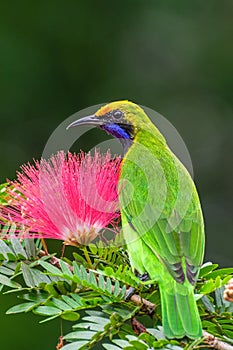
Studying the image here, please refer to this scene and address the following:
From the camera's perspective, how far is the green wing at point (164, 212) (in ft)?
5.19

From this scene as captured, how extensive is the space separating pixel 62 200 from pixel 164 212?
24 cm

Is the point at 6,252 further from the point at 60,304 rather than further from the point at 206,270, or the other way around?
the point at 206,270

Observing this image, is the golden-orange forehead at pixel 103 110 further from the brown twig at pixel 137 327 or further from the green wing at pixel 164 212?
the brown twig at pixel 137 327

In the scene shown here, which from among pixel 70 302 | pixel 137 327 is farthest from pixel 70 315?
pixel 137 327

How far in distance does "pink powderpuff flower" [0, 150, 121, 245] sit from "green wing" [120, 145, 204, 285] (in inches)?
4.3

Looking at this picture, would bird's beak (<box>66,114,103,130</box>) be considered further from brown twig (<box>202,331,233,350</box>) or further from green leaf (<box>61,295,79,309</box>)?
brown twig (<box>202,331,233,350</box>)

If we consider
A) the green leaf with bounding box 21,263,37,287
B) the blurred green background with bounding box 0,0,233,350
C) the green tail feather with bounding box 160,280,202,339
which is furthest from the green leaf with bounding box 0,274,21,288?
the blurred green background with bounding box 0,0,233,350

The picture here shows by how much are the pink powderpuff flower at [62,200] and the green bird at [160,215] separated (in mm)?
109

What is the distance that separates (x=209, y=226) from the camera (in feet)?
15.0

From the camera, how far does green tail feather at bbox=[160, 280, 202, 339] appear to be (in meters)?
1.34

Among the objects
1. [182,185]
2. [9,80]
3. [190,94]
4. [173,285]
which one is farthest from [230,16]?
[173,285]

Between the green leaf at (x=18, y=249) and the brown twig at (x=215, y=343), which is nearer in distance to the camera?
the brown twig at (x=215, y=343)

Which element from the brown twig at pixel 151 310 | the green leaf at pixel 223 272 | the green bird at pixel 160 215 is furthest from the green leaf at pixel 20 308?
the green leaf at pixel 223 272

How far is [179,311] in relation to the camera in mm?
1392
